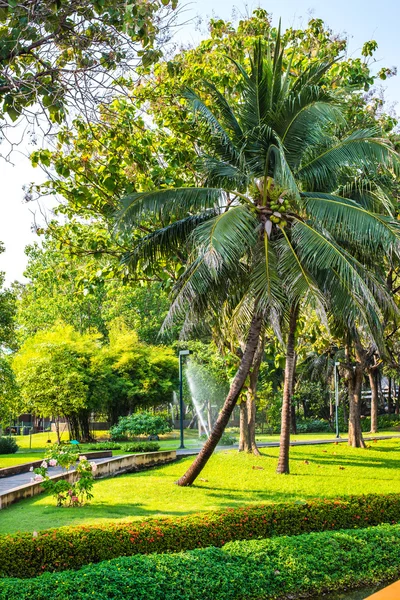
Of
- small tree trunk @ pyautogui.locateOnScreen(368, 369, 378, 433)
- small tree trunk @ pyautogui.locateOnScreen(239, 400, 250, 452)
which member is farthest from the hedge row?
small tree trunk @ pyautogui.locateOnScreen(368, 369, 378, 433)

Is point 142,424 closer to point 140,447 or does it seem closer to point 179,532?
point 140,447

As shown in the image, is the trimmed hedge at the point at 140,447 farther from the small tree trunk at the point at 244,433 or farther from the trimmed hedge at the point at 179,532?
the trimmed hedge at the point at 179,532

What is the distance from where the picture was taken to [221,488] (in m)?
14.9

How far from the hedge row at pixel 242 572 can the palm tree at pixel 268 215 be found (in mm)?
4404

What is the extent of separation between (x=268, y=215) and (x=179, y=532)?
7451 mm

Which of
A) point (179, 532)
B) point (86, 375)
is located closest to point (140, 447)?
point (86, 375)

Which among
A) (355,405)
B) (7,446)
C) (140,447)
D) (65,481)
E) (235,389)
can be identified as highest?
(235,389)

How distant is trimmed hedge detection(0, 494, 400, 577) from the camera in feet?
24.7

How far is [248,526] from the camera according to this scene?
9055mm

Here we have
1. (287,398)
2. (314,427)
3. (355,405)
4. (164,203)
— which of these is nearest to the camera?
(164,203)

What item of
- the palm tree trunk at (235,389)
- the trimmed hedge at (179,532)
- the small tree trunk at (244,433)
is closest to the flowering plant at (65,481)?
the palm tree trunk at (235,389)

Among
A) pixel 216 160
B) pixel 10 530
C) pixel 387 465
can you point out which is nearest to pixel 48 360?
pixel 387 465

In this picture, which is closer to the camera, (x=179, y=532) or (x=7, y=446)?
(x=179, y=532)

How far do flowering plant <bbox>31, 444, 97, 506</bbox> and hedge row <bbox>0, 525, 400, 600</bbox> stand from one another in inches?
176
